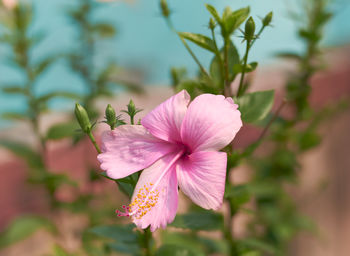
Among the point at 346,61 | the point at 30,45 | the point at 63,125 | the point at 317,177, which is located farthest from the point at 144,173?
the point at 346,61

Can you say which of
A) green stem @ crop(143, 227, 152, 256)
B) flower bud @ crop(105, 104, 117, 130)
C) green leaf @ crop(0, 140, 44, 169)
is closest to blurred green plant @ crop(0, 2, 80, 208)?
green leaf @ crop(0, 140, 44, 169)

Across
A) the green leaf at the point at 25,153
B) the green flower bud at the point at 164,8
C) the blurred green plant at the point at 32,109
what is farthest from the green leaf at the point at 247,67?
the green leaf at the point at 25,153

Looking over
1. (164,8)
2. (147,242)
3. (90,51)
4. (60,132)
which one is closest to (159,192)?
(147,242)

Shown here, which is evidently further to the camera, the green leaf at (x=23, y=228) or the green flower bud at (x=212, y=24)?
the green leaf at (x=23, y=228)

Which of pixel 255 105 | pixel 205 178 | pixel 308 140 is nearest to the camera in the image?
pixel 205 178

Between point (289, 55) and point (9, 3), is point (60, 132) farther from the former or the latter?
point (289, 55)

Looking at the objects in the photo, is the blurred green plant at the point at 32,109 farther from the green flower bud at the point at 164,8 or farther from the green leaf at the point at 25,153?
the green flower bud at the point at 164,8

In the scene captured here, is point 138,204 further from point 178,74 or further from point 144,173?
point 178,74
